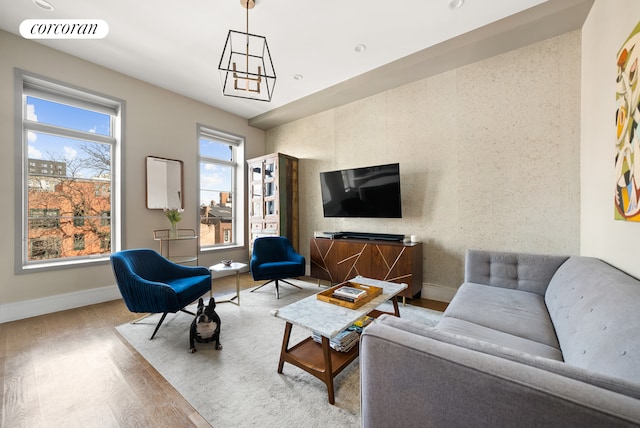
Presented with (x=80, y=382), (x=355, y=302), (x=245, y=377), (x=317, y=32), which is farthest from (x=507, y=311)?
(x=317, y=32)

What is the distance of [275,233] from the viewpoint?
4426 millimetres

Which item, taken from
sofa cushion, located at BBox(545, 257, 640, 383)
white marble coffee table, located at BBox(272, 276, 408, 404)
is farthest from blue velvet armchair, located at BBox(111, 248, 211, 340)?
sofa cushion, located at BBox(545, 257, 640, 383)

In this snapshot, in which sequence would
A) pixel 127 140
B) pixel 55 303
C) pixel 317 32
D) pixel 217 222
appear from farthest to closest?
1. pixel 217 222
2. pixel 127 140
3. pixel 55 303
4. pixel 317 32

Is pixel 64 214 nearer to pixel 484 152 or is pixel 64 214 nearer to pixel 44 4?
pixel 44 4

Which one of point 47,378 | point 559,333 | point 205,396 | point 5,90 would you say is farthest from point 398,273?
point 5,90

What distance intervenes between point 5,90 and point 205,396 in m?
3.78

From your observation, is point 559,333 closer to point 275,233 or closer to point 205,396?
point 205,396

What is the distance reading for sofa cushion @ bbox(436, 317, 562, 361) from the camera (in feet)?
4.24

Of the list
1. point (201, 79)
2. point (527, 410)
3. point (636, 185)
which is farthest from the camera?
point (201, 79)

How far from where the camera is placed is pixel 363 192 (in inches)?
145

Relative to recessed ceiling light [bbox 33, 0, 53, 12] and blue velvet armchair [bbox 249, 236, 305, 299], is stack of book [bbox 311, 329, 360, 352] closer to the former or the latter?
blue velvet armchair [bbox 249, 236, 305, 299]

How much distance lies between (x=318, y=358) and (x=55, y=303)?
3334mm

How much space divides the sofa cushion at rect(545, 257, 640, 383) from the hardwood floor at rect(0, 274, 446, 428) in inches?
72.7

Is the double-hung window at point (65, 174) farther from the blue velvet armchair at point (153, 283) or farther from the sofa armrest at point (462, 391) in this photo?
→ the sofa armrest at point (462, 391)
